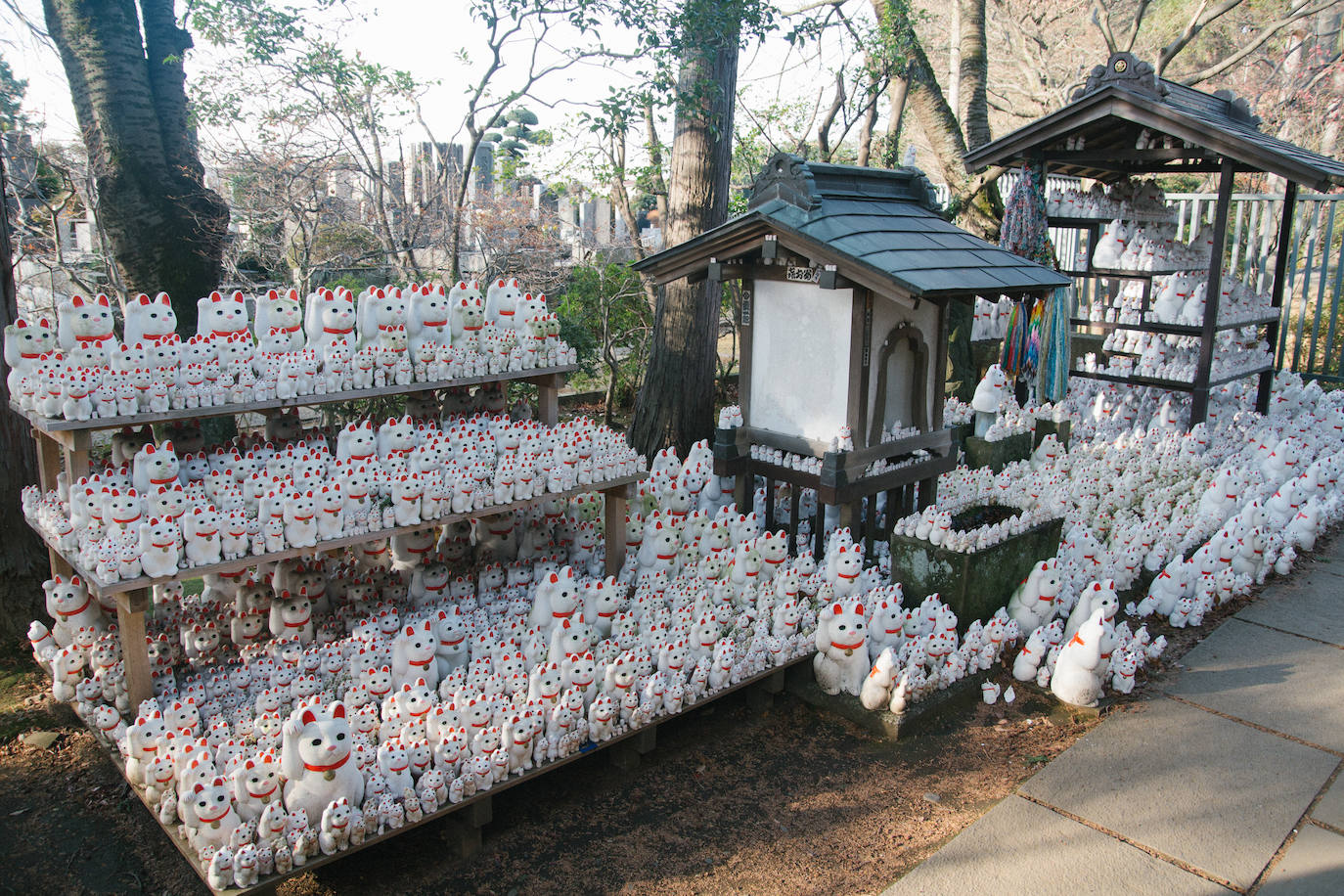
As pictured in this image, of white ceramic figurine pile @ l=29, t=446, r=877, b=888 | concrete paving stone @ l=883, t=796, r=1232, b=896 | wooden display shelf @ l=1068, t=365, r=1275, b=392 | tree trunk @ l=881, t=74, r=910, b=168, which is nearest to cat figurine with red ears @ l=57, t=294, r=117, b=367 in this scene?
white ceramic figurine pile @ l=29, t=446, r=877, b=888

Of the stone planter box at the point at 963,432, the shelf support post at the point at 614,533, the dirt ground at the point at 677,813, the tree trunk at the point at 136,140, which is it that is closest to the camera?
the dirt ground at the point at 677,813

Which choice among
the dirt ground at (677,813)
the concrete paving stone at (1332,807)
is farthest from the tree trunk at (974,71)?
the concrete paving stone at (1332,807)

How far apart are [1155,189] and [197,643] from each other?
8.94m

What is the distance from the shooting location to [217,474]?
13.6 feet

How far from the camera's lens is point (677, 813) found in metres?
3.68

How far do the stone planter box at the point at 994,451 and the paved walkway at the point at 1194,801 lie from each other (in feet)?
7.58

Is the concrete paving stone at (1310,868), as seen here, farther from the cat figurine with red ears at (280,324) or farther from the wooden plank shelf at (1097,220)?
the wooden plank shelf at (1097,220)

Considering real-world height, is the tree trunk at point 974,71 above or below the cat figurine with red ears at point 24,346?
above

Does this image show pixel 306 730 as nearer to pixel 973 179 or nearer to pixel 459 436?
pixel 459 436

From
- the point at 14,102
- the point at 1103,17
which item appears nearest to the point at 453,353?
the point at 14,102

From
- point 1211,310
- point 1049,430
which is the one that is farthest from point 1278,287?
point 1049,430

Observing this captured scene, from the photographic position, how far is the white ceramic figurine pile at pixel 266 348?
12.2ft

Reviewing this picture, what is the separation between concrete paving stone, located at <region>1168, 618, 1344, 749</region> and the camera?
429cm

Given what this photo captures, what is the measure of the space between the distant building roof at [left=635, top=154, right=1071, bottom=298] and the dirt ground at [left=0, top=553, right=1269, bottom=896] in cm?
227
